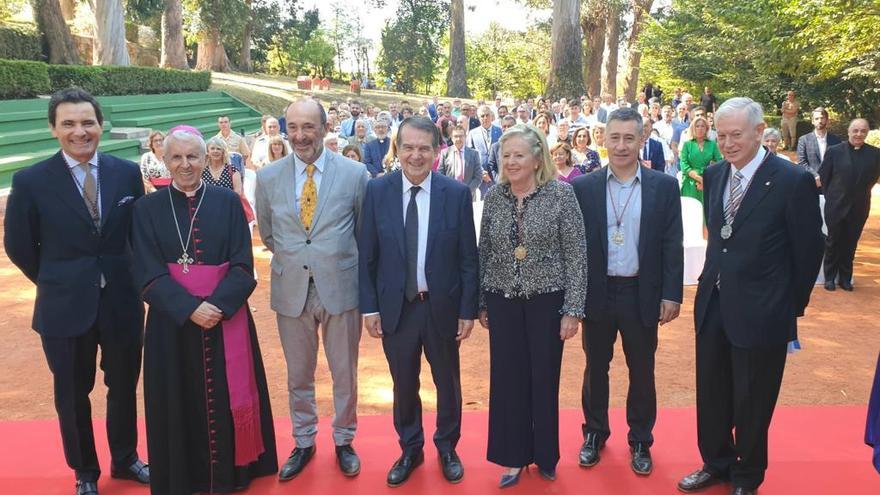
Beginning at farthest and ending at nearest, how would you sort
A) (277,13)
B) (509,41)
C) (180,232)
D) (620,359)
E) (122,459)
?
(509,41) → (277,13) → (620,359) → (122,459) → (180,232)

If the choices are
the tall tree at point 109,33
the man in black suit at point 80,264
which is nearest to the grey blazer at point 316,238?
the man in black suit at point 80,264

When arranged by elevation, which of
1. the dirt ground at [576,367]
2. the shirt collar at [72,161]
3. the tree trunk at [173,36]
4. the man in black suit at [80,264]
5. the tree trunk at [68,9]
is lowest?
the dirt ground at [576,367]

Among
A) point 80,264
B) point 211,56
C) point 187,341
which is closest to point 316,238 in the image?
point 187,341

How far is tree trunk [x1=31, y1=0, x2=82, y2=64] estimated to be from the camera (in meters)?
20.3

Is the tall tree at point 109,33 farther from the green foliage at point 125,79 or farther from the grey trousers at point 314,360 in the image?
the grey trousers at point 314,360

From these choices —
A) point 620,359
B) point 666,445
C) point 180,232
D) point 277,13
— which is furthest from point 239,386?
point 277,13

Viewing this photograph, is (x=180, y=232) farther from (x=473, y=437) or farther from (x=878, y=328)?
(x=878, y=328)

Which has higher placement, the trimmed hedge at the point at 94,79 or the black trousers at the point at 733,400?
the trimmed hedge at the point at 94,79

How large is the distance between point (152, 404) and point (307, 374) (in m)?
0.77

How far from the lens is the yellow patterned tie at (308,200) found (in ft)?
11.6

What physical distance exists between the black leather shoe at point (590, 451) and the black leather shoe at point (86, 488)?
246 centimetres

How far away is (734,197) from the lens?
328 centimetres

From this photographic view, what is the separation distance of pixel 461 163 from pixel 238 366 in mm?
6177

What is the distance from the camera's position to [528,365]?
11.3 feet
